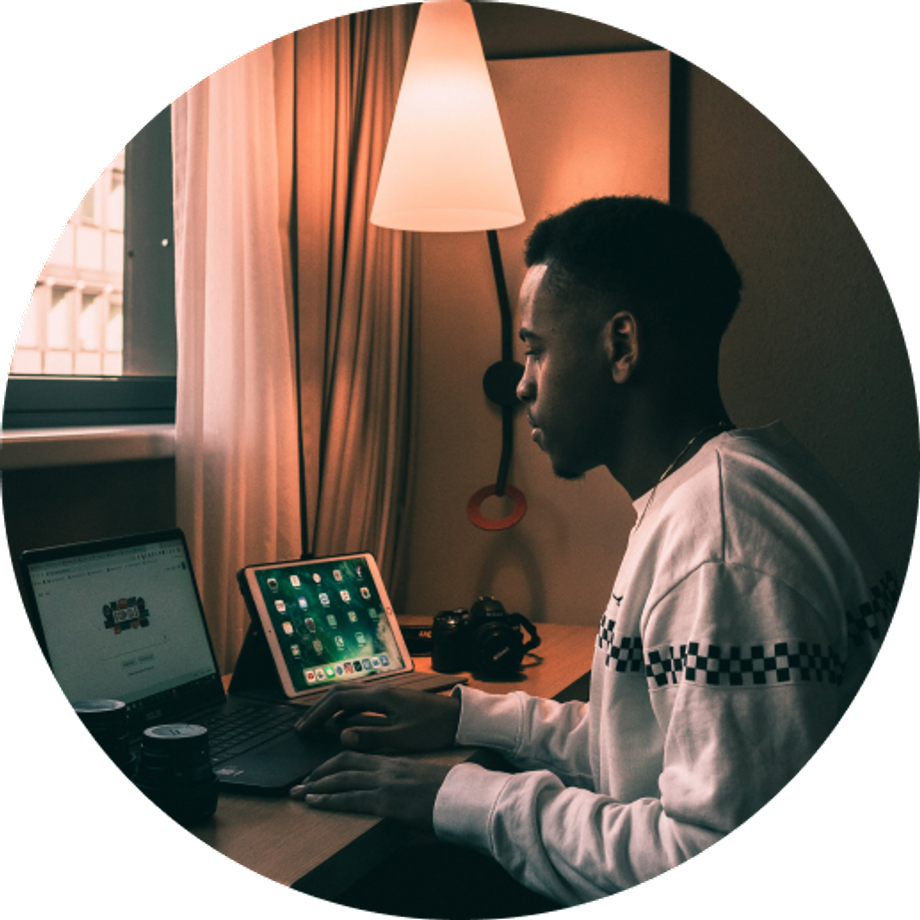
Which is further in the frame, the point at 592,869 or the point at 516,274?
the point at 516,274

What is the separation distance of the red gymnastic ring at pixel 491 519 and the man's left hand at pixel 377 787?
223 millimetres

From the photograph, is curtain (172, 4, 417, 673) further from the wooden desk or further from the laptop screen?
the wooden desk

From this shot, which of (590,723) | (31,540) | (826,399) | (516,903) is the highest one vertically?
(826,399)

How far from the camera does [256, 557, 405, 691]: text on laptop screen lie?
0.87 meters

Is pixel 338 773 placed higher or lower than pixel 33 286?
lower

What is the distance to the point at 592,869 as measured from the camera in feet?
2.12

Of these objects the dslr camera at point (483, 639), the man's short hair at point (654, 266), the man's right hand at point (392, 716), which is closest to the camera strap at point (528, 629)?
the dslr camera at point (483, 639)

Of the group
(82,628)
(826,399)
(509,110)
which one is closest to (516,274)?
(509,110)

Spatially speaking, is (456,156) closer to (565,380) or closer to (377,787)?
(565,380)

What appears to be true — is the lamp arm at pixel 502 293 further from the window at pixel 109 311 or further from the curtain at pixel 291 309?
the window at pixel 109 311

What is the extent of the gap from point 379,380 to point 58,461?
0.29 meters

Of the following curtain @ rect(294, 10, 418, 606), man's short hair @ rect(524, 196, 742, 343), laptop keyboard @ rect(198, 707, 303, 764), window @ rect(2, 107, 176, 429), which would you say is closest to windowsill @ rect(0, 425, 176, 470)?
window @ rect(2, 107, 176, 429)

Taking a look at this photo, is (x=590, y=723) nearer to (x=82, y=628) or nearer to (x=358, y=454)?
(x=358, y=454)

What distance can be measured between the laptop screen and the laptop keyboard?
0.16 ft
